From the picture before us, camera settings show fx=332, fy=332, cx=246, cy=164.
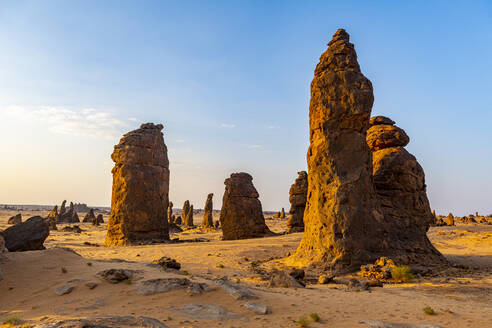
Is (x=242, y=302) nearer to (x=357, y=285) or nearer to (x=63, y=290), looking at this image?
(x=63, y=290)

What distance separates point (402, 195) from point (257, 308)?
11026 millimetres

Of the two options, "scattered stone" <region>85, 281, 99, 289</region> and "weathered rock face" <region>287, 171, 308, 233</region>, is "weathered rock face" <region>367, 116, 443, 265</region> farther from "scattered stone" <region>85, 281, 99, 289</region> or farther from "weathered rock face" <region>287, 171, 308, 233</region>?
"weathered rock face" <region>287, 171, 308, 233</region>

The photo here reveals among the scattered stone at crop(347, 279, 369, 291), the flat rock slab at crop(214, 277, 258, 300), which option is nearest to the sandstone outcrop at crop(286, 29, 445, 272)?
the scattered stone at crop(347, 279, 369, 291)

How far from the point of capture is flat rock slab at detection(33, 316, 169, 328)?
518cm

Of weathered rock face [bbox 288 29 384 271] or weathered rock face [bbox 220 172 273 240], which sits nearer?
weathered rock face [bbox 288 29 384 271]

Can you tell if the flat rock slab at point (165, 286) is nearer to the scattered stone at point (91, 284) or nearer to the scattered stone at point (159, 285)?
the scattered stone at point (159, 285)

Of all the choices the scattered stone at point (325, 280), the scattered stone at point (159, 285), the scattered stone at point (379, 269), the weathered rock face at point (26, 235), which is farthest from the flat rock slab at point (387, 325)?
the weathered rock face at point (26, 235)

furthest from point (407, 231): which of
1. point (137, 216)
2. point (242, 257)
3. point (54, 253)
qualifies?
point (137, 216)

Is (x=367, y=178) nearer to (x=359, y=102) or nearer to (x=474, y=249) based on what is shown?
(x=359, y=102)

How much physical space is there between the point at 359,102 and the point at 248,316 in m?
9.94

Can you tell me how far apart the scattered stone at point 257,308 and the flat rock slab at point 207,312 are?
34 centimetres

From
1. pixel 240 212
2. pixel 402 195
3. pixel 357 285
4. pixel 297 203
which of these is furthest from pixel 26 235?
pixel 297 203

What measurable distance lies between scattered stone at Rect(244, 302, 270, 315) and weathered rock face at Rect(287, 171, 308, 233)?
23640 mm

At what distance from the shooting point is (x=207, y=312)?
6.31 m
